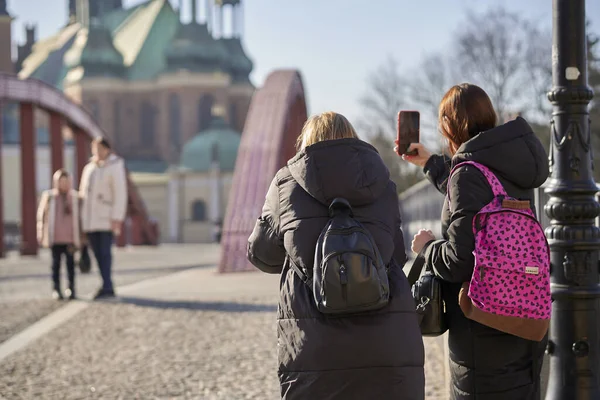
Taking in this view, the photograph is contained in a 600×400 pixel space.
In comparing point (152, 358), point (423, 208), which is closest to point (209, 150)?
point (423, 208)

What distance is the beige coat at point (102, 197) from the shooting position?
435 inches

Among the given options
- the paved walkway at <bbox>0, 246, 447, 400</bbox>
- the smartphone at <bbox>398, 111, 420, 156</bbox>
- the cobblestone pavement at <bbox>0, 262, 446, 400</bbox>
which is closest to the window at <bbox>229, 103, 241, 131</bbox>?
the paved walkway at <bbox>0, 246, 447, 400</bbox>

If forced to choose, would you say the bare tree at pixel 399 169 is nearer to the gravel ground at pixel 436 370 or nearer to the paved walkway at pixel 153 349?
the paved walkway at pixel 153 349

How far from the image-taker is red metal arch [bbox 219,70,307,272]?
16625 mm

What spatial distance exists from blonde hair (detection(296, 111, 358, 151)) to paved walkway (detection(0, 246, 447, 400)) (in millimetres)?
2745

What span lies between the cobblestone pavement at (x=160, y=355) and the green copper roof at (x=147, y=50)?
72.4 m

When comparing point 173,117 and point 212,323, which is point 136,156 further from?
point 212,323

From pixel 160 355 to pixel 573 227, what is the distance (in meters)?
3.65

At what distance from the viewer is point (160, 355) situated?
7555 millimetres

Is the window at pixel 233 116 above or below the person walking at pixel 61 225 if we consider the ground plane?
above

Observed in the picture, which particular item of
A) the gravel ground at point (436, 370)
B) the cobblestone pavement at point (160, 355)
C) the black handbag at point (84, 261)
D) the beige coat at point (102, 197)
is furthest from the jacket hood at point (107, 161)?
the gravel ground at point (436, 370)

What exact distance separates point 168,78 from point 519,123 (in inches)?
3108

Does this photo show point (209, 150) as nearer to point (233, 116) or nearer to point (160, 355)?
point (233, 116)

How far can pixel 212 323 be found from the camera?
9266 mm
